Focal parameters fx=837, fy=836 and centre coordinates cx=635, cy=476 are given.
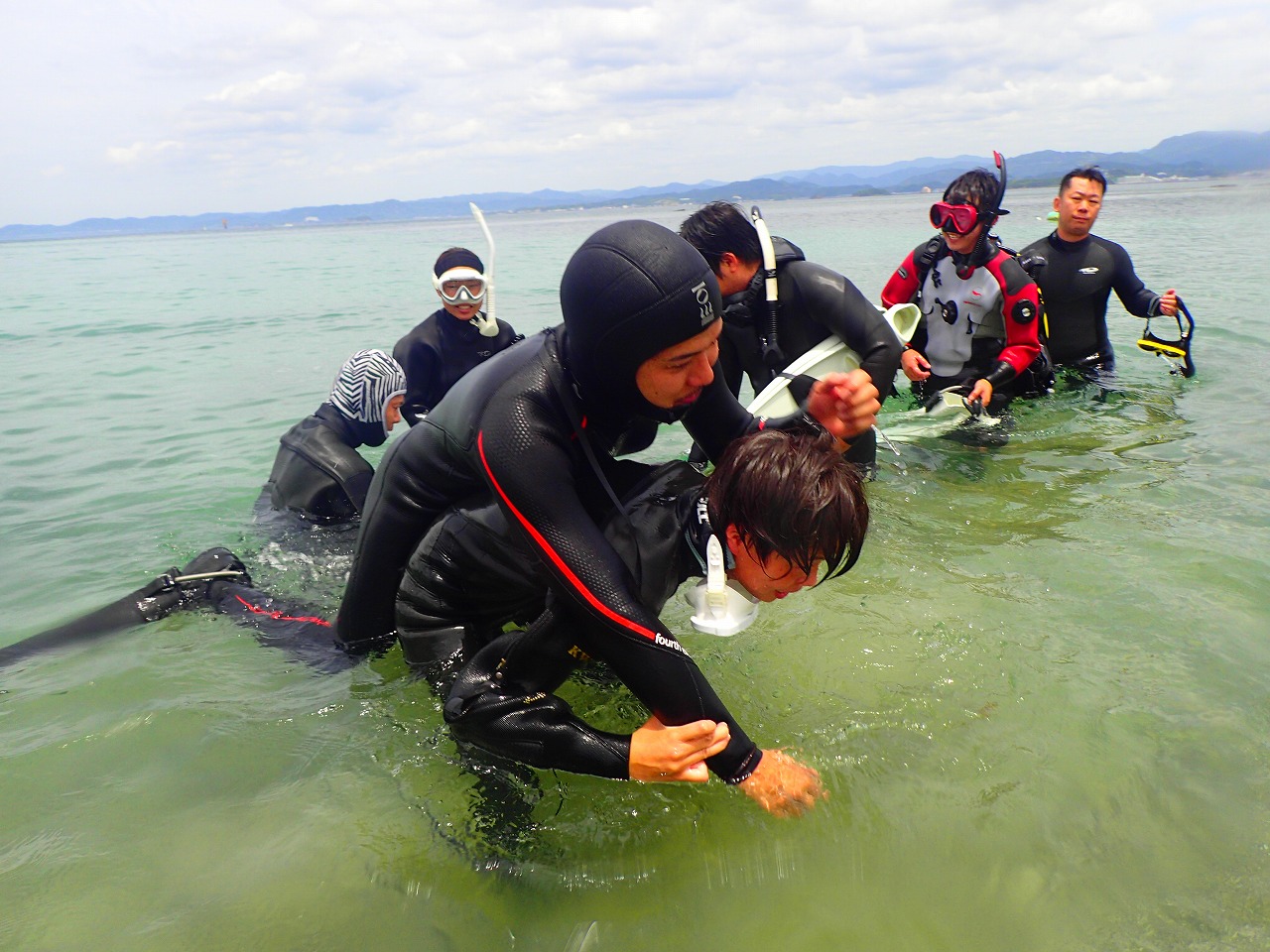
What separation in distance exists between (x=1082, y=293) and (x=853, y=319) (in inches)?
141

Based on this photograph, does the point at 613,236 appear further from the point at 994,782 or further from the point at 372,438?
the point at 372,438

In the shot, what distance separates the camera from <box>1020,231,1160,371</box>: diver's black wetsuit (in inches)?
270

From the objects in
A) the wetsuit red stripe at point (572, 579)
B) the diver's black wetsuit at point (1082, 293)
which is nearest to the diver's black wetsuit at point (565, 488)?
the wetsuit red stripe at point (572, 579)

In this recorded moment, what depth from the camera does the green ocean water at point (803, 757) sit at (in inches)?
81.8

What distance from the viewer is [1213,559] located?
378 cm

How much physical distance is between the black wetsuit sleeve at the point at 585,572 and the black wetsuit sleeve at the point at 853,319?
2.92 metres

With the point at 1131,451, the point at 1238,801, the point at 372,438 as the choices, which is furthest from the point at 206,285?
the point at 1238,801

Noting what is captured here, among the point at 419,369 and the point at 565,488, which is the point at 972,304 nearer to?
the point at 419,369

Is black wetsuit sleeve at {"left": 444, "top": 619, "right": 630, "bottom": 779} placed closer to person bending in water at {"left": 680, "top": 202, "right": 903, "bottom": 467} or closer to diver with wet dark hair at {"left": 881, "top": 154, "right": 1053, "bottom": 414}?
person bending in water at {"left": 680, "top": 202, "right": 903, "bottom": 467}

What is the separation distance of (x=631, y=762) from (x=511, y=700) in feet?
1.15

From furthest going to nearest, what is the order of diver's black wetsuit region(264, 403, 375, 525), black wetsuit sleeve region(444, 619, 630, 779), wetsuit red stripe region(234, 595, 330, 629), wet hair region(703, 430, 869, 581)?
1. diver's black wetsuit region(264, 403, 375, 525)
2. wetsuit red stripe region(234, 595, 330, 629)
3. black wetsuit sleeve region(444, 619, 630, 779)
4. wet hair region(703, 430, 869, 581)

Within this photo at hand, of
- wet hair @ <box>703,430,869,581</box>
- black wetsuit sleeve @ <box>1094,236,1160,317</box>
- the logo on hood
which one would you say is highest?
the logo on hood

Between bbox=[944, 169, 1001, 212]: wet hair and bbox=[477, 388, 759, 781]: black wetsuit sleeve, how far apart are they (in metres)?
4.75

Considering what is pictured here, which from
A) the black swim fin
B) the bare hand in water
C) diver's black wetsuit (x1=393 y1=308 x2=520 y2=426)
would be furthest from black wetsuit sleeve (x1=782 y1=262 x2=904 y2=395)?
A: the black swim fin
